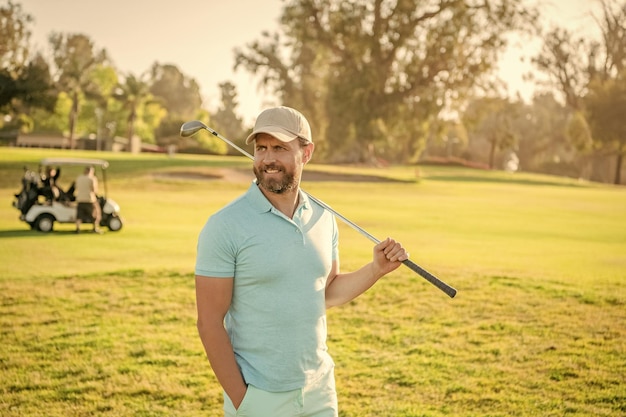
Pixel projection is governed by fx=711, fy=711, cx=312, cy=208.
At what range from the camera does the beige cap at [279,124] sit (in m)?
3.06

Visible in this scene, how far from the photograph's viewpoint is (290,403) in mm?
3076

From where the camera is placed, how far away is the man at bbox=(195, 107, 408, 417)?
9.65ft

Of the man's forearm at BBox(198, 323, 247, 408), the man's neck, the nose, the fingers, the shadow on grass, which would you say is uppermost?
the nose

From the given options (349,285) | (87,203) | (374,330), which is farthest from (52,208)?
(349,285)

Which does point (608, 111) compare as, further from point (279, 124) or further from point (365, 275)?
point (279, 124)

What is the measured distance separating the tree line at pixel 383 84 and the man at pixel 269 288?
5124 cm

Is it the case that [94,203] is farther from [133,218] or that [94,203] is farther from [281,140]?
[281,140]

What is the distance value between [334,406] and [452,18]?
5396cm

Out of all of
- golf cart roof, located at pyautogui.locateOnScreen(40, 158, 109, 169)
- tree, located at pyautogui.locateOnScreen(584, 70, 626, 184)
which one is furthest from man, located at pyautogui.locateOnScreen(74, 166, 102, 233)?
tree, located at pyautogui.locateOnScreen(584, 70, 626, 184)

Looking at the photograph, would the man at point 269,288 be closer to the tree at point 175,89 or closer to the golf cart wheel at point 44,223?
the golf cart wheel at point 44,223

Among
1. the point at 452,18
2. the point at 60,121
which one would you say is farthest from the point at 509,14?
the point at 60,121

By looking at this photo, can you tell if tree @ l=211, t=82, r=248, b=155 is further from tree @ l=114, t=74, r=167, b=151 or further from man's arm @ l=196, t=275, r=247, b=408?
man's arm @ l=196, t=275, r=247, b=408

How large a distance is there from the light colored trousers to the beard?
85cm

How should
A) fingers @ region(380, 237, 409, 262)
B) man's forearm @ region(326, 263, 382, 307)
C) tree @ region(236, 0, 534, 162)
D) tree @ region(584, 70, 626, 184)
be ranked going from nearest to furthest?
1. fingers @ region(380, 237, 409, 262)
2. man's forearm @ region(326, 263, 382, 307)
3. tree @ region(236, 0, 534, 162)
4. tree @ region(584, 70, 626, 184)
